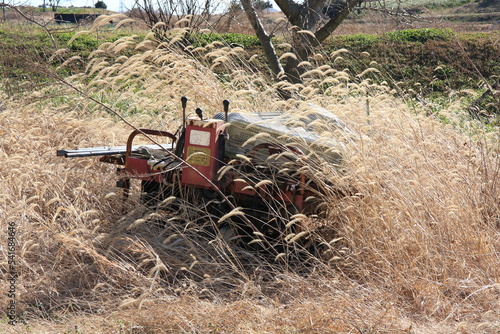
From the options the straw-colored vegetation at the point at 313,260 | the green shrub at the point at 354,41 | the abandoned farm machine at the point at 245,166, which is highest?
the green shrub at the point at 354,41

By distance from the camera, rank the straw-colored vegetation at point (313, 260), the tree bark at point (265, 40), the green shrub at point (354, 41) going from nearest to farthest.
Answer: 1. the straw-colored vegetation at point (313, 260)
2. the tree bark at point (265, 40)
3. the green shrub at point (354, 41)

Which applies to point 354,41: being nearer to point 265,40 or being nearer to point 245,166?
point 265,40

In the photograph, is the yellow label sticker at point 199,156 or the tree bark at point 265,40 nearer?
the yellow label sticker at point 199,156

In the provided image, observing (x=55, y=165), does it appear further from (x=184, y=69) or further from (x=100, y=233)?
(x=184, y=69)

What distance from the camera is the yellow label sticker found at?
4.27 m

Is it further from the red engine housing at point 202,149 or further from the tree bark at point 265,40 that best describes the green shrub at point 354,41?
the red engine housing at point 202,149

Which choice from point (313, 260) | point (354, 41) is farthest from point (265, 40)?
point (354, 41)

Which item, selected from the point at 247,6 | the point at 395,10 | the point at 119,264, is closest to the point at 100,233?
the point at 119,264

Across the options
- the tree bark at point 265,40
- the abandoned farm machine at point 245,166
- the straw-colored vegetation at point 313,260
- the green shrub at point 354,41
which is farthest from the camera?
the green shrub at point 354,41

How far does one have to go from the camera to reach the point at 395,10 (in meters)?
7.76

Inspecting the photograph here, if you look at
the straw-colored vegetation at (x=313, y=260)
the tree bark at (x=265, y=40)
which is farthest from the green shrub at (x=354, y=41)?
the straw-colored vegetation at (x=313, y=260)

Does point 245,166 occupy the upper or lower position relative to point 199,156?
lower

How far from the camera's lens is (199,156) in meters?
4.29

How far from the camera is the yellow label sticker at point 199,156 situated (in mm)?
4266
